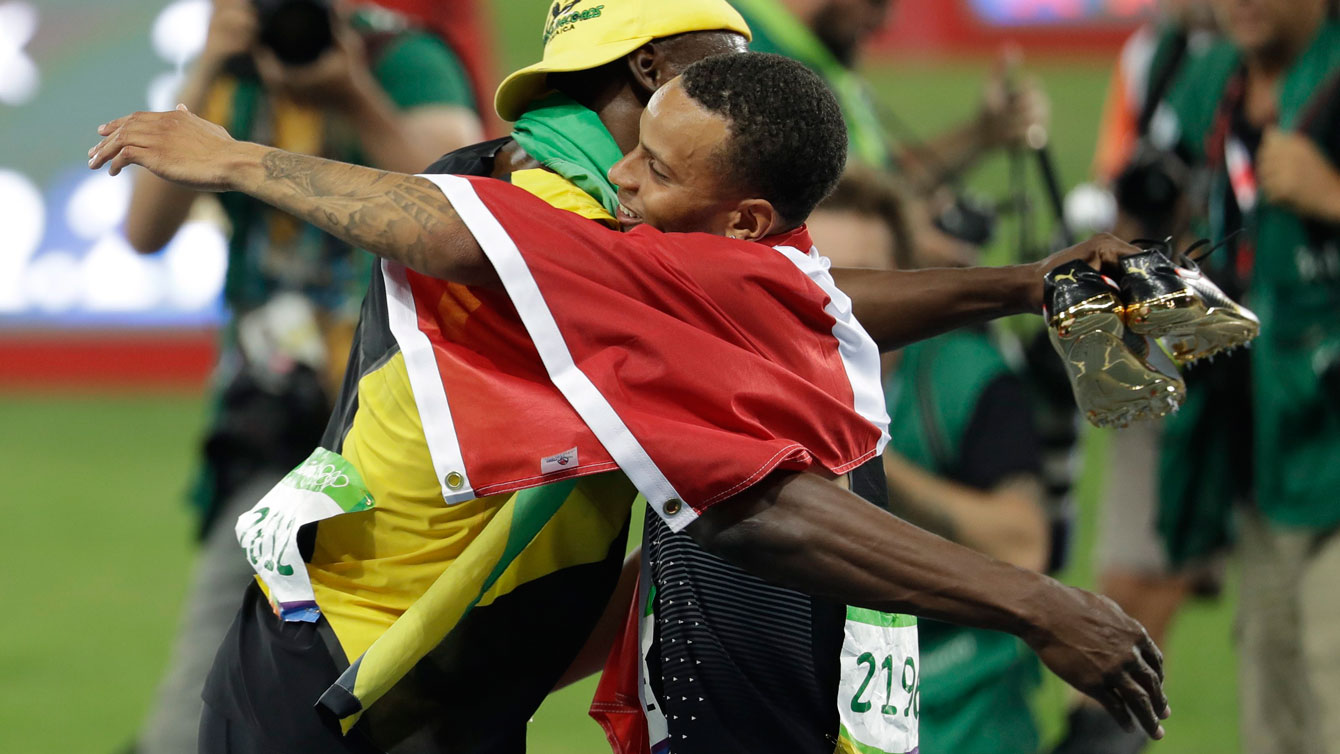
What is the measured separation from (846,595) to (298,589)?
0.79m

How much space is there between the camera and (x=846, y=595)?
2.09m

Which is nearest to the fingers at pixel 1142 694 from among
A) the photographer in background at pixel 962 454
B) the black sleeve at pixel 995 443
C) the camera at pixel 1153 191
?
the photographer in background at pixel 962 454

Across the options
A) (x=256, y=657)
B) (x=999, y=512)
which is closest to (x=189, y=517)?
(x=999, y=512)

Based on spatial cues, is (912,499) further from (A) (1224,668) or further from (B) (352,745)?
(A) (1224,668)

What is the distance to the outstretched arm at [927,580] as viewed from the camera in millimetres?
2059

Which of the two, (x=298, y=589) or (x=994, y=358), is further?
(x=994, y=358)

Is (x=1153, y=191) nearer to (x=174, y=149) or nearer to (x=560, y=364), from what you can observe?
(x=560, y=364)

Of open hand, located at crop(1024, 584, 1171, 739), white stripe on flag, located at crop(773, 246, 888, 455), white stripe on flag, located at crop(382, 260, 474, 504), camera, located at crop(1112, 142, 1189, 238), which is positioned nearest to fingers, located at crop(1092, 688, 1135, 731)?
open hand, located at crop(1024, 584, 1171, 739)

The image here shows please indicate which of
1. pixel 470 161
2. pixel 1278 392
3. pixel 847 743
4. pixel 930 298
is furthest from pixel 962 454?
pixel 470 161

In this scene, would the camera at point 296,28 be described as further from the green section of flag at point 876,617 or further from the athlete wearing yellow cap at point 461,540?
the green section of flag at point 876,617

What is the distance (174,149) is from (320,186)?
207mm

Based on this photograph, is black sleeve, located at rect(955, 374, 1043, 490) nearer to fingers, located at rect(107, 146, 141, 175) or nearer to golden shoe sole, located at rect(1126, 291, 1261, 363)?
golden shoe sole, located at rect(1126, 291, 1261, 363)

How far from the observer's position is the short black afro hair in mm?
2148

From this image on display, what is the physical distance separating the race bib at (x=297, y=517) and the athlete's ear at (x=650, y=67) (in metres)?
0.68
